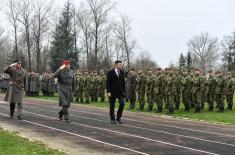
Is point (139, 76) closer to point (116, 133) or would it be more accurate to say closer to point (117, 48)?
point (116, 133)

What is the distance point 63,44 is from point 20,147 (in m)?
49.2

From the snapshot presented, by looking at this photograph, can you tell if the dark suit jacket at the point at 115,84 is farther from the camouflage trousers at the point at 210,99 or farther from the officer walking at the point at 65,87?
the camouflage trousers at the point at 210,99

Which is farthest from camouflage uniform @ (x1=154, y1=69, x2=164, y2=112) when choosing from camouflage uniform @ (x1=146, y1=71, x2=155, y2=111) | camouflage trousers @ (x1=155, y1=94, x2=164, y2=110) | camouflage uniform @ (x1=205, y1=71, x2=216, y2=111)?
camouflage uniform @ (x1=205, y1=71, x2=216, y2=111)

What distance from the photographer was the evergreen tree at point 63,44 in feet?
194

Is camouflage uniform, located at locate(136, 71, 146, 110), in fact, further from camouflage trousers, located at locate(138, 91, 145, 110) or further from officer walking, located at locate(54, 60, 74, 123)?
officer walking, located at locate(54, 60, 74, 123)

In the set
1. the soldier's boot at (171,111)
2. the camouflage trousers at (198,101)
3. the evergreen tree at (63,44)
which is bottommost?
the soldier's boot at (171,111)

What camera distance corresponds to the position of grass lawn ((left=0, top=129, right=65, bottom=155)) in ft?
33.6

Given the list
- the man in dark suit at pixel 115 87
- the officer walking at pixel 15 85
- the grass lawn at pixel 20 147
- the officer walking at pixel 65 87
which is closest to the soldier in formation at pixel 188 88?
the man in dark suit at pixel 115 87

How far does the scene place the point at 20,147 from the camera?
1089 cm

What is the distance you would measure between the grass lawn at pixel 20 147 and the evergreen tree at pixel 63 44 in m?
46.8

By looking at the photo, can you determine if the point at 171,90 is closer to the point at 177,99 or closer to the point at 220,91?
the point at 177,99

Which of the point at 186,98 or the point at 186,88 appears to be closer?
the point at 186,88

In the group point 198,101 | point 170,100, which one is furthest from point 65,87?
point 198,101

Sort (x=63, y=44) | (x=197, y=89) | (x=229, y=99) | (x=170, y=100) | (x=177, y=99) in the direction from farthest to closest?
(x=63, y=44), (x=229, y=99), (x=177, y=99), (x=197, y=89), (x=170, y=100)
